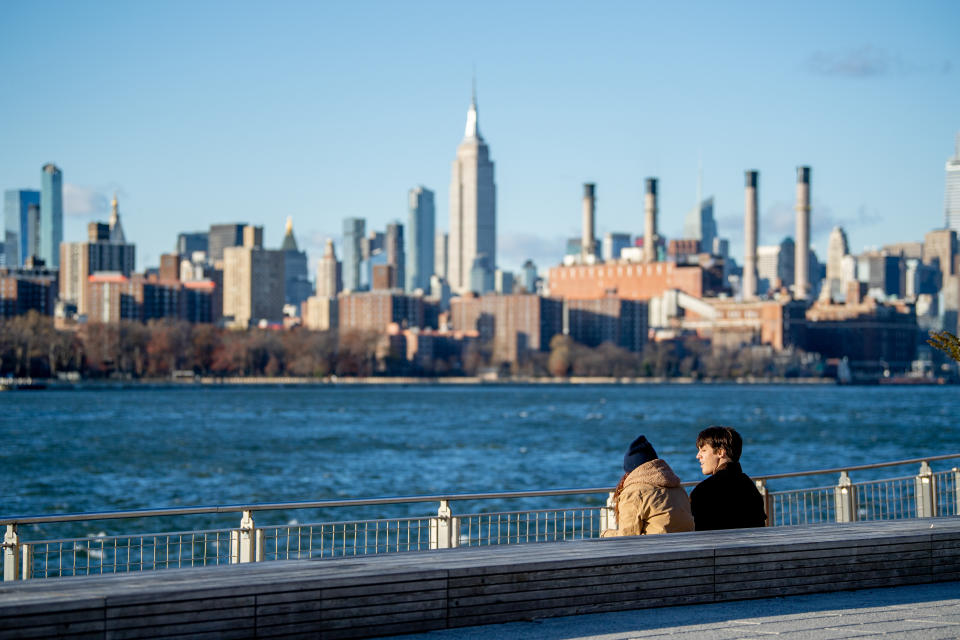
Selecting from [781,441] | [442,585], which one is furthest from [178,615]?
[781,441]

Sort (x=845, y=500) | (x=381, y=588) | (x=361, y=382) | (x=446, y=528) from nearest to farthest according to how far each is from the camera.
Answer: (x=381, y=588) < (x=446, y=528) < (x=845, y=500) < (x=361, y=382)

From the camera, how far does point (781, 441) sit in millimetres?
66625

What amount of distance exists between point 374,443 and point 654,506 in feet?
190

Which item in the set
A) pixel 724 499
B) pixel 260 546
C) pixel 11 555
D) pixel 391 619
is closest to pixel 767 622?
pixel 724 499

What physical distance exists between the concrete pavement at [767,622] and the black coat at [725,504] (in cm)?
101

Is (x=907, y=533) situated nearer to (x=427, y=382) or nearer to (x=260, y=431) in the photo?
(x=260, y=431)

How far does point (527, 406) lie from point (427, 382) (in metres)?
66.0

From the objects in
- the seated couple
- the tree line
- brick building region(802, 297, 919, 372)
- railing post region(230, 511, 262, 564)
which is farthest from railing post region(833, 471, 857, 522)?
brick building region(802, 297, 919, 372)

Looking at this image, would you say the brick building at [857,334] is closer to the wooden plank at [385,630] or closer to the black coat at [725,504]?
the black coat at [725,504]

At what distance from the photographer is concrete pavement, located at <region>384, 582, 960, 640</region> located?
7.46m

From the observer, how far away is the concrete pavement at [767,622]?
7.46m

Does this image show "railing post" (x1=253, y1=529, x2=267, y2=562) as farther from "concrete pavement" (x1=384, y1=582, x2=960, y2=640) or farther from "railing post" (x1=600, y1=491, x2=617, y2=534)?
"railing post" (x1=600, y1=491, x2=617, y2=534)

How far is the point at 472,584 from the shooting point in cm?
760

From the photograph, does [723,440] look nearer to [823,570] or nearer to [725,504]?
[725,504]
